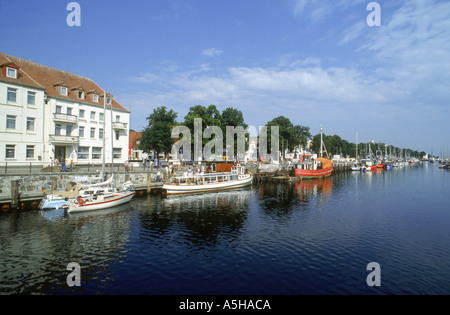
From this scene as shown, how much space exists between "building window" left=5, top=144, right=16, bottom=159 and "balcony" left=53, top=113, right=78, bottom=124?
843 cm

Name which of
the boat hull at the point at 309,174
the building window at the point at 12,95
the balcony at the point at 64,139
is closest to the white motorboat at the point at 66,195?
the balcony at the point at 64,139

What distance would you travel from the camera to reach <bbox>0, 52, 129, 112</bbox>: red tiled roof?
42.5 meters

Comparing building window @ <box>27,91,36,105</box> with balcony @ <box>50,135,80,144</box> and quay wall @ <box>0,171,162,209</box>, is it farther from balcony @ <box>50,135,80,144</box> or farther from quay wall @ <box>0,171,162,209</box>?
quay wall @ <box>0,171,162,209</box>

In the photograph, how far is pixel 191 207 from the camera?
3306 centimetres

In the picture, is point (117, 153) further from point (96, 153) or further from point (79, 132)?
point (79, 132)

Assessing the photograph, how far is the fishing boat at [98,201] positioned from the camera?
28.3 meters

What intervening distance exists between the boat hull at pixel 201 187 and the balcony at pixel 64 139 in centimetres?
1999

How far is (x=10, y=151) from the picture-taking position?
39906 millimetres

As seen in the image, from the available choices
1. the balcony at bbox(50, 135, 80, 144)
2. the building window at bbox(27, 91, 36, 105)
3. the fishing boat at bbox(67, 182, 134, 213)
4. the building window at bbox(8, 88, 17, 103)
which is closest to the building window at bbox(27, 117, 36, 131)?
the building window at bbox(27, 91, 36, 105)

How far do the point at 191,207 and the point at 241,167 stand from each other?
83.8ft

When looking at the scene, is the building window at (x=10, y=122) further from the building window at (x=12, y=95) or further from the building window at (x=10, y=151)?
the building window at (x=10, y=151)
